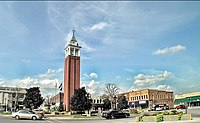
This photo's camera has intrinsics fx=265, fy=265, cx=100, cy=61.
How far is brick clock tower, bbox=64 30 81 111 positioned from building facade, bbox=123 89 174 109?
3228 centimetres

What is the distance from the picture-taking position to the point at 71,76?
3858 inches

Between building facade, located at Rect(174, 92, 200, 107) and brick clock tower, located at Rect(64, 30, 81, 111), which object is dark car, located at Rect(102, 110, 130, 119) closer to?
brick clock tower, located at Rect(64, 30, 81, 111)

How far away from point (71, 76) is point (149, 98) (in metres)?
35.9

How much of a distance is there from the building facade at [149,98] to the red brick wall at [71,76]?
106 feet

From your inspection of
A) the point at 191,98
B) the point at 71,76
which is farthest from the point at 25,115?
the point at 191,98

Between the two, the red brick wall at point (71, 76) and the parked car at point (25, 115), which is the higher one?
the red brick wall at point (71, 76)

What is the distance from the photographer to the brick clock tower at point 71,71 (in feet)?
315

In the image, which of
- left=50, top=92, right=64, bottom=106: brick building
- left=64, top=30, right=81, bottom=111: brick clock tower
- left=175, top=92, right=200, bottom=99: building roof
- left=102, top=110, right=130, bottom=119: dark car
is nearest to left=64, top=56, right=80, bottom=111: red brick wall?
left=64, top=30, right=81, bottom=111: brick clock tower

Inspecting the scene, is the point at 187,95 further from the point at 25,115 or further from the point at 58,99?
the point at 25,115

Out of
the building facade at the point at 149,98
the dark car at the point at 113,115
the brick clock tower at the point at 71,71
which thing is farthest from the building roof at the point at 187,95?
the dark car at the point at 113,115

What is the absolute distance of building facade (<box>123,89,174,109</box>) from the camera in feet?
371

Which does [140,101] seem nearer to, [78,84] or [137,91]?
[137,91]

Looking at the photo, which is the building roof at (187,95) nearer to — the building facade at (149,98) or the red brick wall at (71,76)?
the building facade at (149,98)

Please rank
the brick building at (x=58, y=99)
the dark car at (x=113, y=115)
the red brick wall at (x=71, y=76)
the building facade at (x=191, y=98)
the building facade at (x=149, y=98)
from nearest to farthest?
the dark car at (x=113, y=115), the red brick wall at (x=71, y=76), the building facade at (x=191, y=98), the building facade at (x=149, y=98), the brick building at (x=58, y=99)
